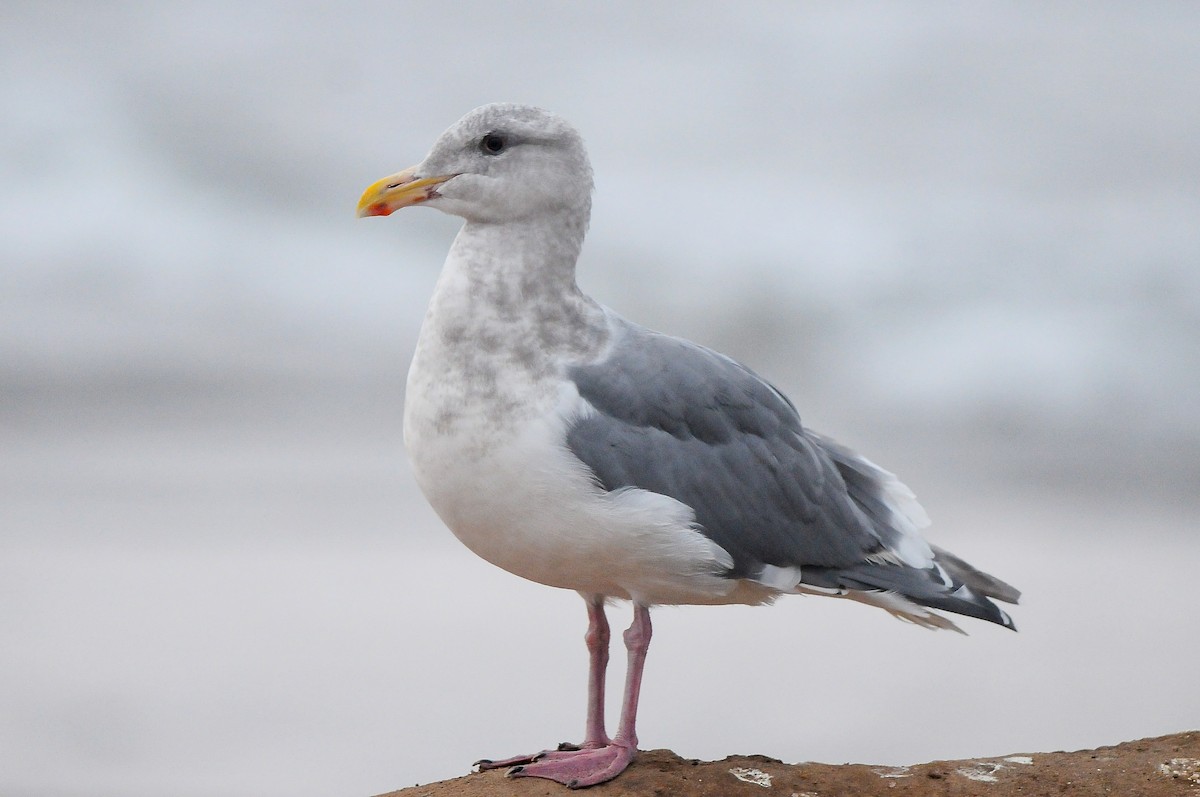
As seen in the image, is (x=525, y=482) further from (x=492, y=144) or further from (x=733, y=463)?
(x=492, y=144)

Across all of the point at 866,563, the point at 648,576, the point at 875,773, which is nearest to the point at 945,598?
the point at 866,563

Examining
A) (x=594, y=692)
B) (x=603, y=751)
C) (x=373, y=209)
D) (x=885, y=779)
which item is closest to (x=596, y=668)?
(x=594, y=692)

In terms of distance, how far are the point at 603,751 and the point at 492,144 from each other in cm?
176

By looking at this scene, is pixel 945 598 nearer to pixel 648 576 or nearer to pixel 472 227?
pixel 648 576

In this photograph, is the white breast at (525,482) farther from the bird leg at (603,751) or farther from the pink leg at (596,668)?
the pink leg at (596,668)

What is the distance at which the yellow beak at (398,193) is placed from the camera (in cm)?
377

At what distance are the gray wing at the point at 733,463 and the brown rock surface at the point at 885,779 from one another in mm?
471

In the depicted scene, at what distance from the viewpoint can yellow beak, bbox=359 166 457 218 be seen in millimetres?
3773

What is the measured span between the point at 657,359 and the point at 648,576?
63 cm

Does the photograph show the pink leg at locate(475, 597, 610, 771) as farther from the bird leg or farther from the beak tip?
the beak tip

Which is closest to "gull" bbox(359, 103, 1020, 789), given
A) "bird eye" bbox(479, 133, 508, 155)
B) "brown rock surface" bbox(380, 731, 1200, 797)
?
"bird eye" bbox(479, 133, 508, 155)

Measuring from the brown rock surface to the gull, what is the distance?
0.10 m

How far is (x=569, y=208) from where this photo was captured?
12.6 ft

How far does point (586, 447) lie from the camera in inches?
140
